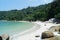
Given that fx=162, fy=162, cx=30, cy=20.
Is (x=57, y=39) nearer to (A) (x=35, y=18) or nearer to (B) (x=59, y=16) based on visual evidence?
(B) (x=59, y=16)

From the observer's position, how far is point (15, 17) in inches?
5012

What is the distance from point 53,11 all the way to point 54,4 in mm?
3264

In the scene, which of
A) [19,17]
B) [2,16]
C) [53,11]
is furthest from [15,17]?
[53,11]

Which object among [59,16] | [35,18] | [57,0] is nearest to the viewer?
[59,16]

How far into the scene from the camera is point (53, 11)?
6669 cm

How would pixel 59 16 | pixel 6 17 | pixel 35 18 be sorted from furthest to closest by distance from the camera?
A: 1. pixel 6 17
2. pixel 35 18
3. pixel 59 16

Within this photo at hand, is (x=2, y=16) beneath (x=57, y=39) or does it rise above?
beneath

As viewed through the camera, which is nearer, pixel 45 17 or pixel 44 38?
pixel 44 38

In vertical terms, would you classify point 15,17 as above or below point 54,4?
below

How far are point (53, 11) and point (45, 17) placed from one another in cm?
1111

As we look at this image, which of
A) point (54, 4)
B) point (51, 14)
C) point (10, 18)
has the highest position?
point (54, 4)

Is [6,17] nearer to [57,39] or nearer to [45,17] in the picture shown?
[45,17]

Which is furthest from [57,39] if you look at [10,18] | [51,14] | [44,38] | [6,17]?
[6,17]

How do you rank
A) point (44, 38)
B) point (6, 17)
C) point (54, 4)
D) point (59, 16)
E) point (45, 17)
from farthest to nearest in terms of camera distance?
point (6, 17) < point (45, 17) < point (54, 4) < point (59, 16) < point (44, 38)
